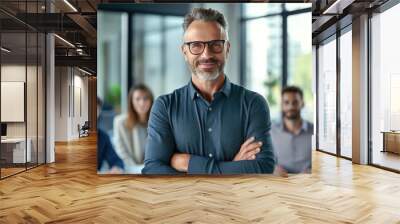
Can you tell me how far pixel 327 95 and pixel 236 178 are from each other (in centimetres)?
536

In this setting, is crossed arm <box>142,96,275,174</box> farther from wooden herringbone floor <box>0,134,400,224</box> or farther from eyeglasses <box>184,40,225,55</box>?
eyeglasses <box>184,40,225,55</box>

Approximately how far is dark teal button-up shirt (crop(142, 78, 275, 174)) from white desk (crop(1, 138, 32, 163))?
99.6 inches

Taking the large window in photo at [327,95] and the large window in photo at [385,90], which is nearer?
the large window in photo at [385,90]

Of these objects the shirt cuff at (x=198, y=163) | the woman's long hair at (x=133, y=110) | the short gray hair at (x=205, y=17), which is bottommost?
the shirt cuff at (x=198, y=163)

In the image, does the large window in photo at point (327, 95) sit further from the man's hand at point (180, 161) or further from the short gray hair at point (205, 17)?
the man's hand at point (180, 161)

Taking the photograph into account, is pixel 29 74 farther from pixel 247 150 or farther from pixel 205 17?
pixel 247 150

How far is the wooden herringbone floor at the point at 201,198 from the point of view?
13.1 ft

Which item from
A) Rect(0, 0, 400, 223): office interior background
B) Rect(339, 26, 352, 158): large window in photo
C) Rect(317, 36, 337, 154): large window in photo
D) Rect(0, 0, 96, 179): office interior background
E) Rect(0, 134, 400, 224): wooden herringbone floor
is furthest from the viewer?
Rect(317, 36, 337, 154): large window in photo

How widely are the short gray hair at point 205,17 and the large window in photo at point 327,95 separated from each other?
527 cm

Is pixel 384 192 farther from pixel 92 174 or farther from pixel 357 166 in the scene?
pixel 92 174

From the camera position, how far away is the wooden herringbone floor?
3986mm

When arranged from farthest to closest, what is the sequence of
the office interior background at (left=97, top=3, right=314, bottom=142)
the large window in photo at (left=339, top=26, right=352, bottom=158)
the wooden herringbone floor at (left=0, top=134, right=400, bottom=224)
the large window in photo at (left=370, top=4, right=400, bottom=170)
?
the large window in photo at (left=339, top=26, right=352, bottom=158), the large window in photo at (left=370, top=4, right=400, bottom=170), the office interior background at (left=97, top=3, right=314, bottom=142), the wooden herringbone floor at (left=0, top=134, right=400, bottom=224)

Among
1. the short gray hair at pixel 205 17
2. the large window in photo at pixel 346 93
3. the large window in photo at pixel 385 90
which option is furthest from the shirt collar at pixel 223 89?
the large window in photo at pixel 346 93

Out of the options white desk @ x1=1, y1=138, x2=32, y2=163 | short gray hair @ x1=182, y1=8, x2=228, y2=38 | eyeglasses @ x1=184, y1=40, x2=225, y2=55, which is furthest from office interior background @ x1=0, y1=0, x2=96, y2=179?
eyeglasses @ x1=184, y1=40, x2=225, y2=55
